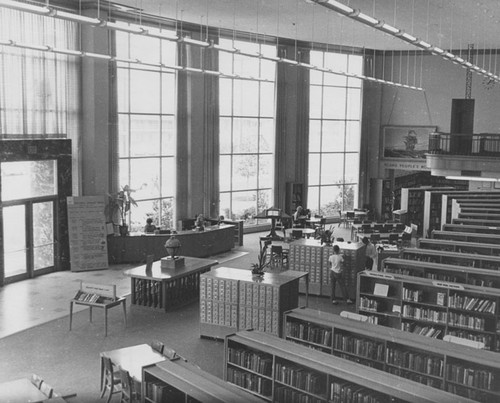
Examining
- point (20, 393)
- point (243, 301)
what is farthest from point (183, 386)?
point (243, 301)

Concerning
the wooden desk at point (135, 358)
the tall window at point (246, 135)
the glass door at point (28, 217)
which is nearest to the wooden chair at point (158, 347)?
the wooden desk at point (135, 358)

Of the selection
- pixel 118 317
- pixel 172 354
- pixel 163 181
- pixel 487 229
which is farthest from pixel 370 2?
pixel 172 354

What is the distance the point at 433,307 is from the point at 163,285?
5.02 metres

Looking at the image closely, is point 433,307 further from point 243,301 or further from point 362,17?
point 362,17

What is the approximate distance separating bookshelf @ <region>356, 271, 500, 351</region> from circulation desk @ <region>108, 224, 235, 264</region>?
7119mm

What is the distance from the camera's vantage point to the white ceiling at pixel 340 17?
1573cm

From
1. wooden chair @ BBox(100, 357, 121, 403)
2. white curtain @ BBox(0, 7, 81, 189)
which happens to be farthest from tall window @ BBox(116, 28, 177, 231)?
wooden chair @ BBox(100, 357, 121, 403)

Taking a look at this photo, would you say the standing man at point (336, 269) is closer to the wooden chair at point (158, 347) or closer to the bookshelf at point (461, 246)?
the bookshelf at point (461, 246)

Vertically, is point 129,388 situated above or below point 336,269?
below

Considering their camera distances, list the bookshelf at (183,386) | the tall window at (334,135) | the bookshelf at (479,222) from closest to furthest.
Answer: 1. the bookshelf at (183,386)
2. the bookshelf at (479,222)
3. the tall window at (334,135)

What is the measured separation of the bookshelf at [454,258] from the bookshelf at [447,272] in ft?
3.24

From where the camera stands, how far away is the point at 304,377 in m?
7.35

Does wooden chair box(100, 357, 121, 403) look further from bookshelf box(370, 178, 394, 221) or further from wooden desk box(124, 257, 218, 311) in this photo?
bookshelf box(370, 178, 394, 221)

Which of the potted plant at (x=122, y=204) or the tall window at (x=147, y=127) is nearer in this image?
the potted plant at (x=122, y=204)
